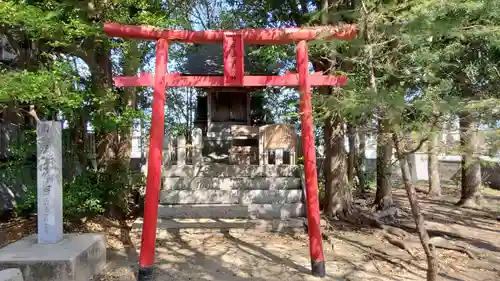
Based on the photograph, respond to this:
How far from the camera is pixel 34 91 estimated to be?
520cm

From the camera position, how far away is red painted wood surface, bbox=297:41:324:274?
5.18 m

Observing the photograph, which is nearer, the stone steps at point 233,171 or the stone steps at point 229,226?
the stone steps at point 229,226

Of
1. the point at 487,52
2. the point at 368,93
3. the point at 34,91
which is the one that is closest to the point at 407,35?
the point at 368,93

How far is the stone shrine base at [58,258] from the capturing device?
4.38 metres

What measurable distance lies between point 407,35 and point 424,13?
345 millimetres

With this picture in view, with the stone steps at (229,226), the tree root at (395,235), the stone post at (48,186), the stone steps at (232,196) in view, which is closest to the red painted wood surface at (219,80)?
the stone post at (48,186)

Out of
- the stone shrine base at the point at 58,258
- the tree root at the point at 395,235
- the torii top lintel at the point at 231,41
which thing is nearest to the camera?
the stone shrine base at the point at 58,258

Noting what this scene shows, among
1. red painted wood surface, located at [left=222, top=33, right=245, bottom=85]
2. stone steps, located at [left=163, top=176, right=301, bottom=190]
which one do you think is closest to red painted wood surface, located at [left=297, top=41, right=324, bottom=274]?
red painted wood surface, located at [left=222, top=33, right=245, bottom=85]

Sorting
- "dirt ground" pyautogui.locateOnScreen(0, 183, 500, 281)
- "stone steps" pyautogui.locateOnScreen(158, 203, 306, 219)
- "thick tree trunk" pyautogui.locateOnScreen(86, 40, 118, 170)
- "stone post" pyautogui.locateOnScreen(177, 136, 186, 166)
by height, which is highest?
"thick tree trunk" pyautogui.locateOnScreen(86, 40, 118, 170)

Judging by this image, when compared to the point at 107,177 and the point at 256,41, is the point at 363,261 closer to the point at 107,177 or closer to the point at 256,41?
the point at 256,41

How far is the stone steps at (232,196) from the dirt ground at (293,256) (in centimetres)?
89

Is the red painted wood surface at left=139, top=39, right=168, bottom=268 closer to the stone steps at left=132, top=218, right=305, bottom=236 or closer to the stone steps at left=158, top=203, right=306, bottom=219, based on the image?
the stone steps at left=132, top=218, right=305, bottom=236

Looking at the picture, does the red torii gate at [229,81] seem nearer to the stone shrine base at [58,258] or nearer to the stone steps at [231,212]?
the stone shrine base at [58,258]

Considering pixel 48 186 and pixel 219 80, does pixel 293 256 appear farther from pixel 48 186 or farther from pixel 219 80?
pixel 48 186
